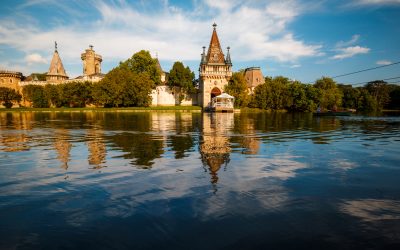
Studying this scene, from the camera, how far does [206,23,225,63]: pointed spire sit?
77.8 meters

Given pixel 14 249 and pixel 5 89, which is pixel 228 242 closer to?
pixel 14 249

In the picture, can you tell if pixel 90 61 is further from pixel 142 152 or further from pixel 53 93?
pixel 142 152

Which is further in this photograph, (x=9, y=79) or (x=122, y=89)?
(x=9, y=79)

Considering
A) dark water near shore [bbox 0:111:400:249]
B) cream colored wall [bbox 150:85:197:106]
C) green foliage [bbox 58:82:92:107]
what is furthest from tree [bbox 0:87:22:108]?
dark water near shore [bbox 0:111:400:249]

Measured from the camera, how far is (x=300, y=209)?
536cm

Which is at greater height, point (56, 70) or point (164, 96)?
point (56, 70)

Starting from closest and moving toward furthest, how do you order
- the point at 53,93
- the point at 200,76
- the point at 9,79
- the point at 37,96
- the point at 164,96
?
the point at 200,76 → the point at 53,93 → the point at 37,96 → the point at 164,96 → the point at 9,79

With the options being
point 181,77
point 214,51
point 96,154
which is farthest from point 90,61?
point 96,154

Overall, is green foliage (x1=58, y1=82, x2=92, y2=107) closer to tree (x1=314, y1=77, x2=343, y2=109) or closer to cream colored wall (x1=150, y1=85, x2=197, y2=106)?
cream colored wall (x1=150, y1=85, x2=197, y2=106)

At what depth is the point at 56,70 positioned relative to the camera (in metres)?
98.8

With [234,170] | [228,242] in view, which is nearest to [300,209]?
[228,242]

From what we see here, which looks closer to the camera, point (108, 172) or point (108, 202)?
point (108, 202)

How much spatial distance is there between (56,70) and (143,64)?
3800 cm

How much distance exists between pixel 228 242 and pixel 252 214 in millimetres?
1146
